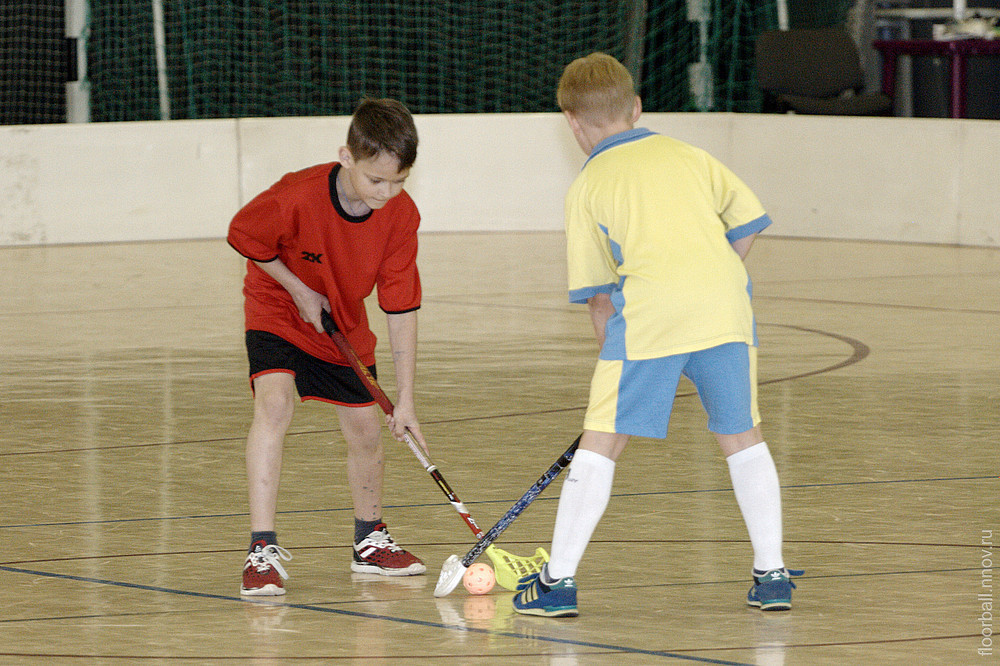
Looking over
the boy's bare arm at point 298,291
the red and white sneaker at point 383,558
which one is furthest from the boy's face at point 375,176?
the red and white sneaker at point 383,558

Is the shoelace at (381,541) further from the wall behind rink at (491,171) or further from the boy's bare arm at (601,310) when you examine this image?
the wall behind rink at (491,171)

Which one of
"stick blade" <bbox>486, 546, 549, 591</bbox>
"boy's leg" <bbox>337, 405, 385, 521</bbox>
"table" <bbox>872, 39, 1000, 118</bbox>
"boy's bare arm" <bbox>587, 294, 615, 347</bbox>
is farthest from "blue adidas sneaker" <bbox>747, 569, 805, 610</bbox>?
"table" <bbox>872, 39, 1000, 118</bbox>

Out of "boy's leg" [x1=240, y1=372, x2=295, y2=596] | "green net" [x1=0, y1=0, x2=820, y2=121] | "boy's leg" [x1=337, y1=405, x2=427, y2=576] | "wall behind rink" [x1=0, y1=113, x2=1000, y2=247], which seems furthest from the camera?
"green net" [x1=0, y1=0, x2=820, y2=121]

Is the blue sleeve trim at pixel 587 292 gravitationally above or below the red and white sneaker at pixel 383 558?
above

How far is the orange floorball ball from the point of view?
3.22 meters

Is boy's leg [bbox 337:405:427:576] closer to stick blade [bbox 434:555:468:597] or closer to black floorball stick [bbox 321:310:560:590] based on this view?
black floorball stick [bbox 321:310:560:590]

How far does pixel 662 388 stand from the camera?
117 inches

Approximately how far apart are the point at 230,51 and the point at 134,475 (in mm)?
7762

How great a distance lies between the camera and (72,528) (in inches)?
149

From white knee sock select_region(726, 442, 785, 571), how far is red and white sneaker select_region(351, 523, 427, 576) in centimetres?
76

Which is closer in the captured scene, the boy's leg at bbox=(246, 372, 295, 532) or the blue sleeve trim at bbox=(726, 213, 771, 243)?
the blue sleeve trim at bbox=(726, 213, 771, 243)

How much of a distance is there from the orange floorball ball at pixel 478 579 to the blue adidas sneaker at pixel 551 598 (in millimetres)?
144

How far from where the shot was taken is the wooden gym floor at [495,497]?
2.91 meters

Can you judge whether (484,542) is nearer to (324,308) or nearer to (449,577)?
(449,577)
